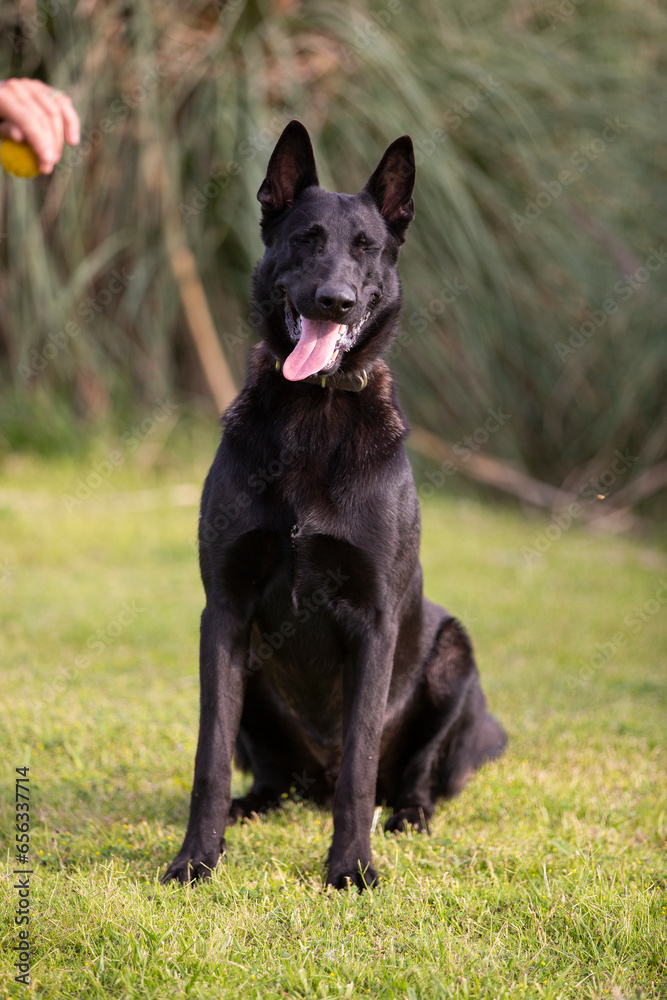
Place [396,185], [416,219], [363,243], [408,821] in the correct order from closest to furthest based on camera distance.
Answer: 1. [363,243]
2. [396,185]
3. [408,821]
4. [416,219]

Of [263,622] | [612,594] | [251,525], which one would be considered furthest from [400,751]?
[612,594]

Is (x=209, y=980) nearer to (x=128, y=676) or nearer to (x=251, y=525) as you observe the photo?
(x=251, y=525)

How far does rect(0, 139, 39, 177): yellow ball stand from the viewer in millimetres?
1871

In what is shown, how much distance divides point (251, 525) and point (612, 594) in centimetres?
402

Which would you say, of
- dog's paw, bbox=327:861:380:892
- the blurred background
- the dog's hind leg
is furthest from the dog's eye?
the blurred background

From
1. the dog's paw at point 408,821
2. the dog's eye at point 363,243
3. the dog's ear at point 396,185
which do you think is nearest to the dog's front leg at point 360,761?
the dog's paw at point 408,821

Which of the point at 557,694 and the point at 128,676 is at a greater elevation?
the point at 557,694

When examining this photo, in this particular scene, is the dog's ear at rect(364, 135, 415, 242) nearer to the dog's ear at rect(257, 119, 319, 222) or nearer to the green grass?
the dog's ear at rect(257, 119, 319, 222)

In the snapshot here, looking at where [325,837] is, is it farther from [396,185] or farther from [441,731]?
[396,185]

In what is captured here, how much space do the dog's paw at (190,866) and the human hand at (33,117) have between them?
153 centimetres

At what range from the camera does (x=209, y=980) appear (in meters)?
1.81

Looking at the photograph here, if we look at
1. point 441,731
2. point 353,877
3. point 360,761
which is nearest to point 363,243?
point 360,761

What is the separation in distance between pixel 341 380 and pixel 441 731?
106cm

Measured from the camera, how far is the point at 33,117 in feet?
5.93
